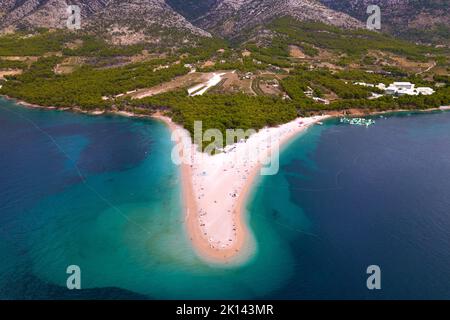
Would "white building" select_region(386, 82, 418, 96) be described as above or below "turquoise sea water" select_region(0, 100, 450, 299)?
above

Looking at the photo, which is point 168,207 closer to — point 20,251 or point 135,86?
point 20,251

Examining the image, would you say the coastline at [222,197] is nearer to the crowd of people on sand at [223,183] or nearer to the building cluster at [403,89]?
the crowd of people on sand at [223,183]

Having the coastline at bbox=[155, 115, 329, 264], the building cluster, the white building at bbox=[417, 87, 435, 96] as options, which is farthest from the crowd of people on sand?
the white building at bbox=[417, 87, 435, 96]

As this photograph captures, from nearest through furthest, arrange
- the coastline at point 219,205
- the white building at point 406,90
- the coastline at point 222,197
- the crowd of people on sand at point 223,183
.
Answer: the coastline at point 219,205
the coastline at point 222,197
the crowd of people on sand at point 223,183
the white building at point 406,90

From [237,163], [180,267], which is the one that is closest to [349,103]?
[237,163]

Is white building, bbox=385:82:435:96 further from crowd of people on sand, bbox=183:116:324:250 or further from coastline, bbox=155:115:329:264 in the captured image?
crowd of people on sand, bbox=183:116:324:250

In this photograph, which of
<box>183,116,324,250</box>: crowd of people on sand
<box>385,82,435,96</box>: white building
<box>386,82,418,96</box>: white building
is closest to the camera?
<box>183,116,324,250</box>: crowd of people on sand

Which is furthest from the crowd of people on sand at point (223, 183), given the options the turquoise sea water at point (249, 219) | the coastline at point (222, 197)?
the turquoise sea water at point (249, 219)

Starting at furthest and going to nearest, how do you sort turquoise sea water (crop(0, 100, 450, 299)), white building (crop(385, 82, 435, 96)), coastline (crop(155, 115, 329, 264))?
white building (crop(385, 82, 435, 96)), coastline (crop(155, 115, 329, 264)), turquoise sea water (crop(0, 100, 450, 299))

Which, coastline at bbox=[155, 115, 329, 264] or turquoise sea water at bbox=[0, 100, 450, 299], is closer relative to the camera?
turquoise sea water at bbox=[0, 100, 450, 299]
